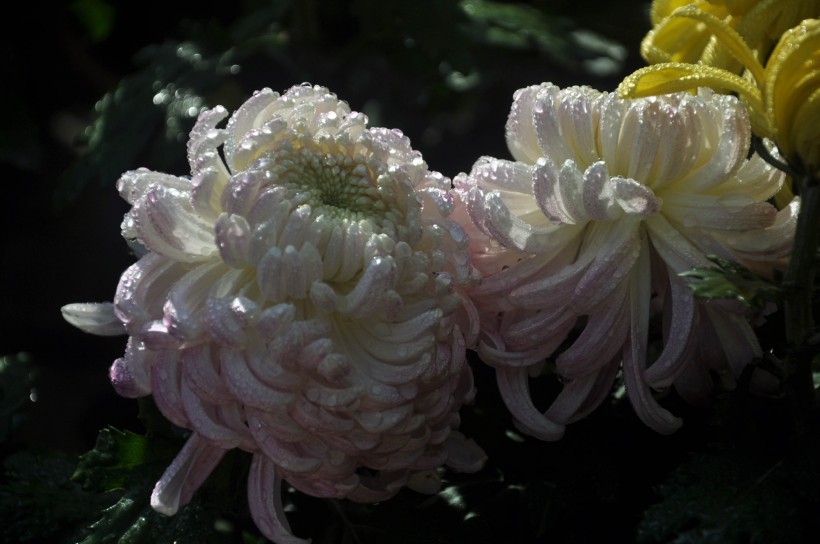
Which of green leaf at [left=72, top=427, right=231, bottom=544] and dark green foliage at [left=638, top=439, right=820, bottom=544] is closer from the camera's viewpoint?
dark green foliage at [left=638, top=439, right=820, bottom=544]

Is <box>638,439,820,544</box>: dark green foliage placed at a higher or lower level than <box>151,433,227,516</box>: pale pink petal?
lower

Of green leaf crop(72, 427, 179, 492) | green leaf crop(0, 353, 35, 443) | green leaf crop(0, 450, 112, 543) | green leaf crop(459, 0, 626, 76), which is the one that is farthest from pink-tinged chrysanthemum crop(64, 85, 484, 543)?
green leaf crop(459, 0, 626, 76)

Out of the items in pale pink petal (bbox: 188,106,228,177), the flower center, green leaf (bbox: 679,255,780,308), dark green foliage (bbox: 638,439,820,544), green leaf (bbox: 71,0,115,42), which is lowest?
green leaf (bbox: 71,0,115,42)

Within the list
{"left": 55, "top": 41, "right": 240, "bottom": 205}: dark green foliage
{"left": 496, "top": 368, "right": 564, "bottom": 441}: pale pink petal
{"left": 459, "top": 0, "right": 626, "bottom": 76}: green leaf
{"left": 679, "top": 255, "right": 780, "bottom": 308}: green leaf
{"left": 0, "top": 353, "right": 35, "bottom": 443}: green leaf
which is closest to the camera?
{"left": 679, "top": 255, "right": 780, "bottom": 308}: green leaf

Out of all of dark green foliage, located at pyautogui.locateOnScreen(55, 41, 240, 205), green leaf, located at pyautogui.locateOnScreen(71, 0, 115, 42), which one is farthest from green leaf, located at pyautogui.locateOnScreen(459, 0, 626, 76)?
green leaf, located at pyautogui.locateOnScreen(71, 0, 115, 42)

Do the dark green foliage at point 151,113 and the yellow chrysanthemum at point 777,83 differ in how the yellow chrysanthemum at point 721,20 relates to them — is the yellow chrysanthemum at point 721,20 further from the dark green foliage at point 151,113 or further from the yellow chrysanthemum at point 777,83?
the dark green foliage at point 151,113

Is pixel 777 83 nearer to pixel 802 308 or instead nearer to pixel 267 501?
pixel 802 308

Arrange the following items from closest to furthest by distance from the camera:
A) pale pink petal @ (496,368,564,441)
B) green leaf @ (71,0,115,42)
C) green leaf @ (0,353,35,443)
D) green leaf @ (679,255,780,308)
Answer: green leaf @ (679,255,780,308), pale pink petal @ (496,368,564,441), green leaf @ (0,353,35,443), green leaf @ (71,0,115,42)

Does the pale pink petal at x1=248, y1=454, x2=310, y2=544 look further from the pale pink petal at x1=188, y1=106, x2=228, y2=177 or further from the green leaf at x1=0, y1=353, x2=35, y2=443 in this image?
the green leaf at x1=0, y1=353, x2=35, y2=443
